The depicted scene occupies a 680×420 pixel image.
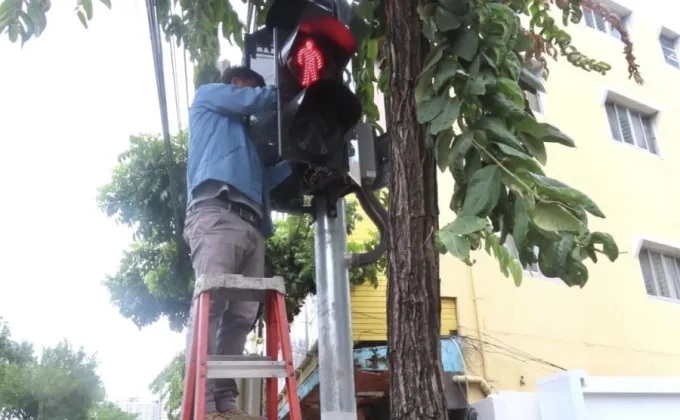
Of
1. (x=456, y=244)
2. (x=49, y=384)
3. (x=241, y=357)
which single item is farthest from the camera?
(x=49, y=384)

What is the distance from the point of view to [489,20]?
1.95 m

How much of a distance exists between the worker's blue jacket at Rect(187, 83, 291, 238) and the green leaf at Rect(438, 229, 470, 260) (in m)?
1.83

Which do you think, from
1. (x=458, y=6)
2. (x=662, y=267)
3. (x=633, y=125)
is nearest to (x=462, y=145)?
(x=458, y=6)

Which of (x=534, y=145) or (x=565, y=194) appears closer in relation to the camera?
(x=565, y=194)

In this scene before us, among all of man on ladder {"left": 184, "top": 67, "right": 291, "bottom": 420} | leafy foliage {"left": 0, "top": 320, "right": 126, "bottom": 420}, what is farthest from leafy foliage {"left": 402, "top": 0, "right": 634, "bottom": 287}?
leafy foliage {"left": 0, "top": 320, "right": 126, "bottom": 420}

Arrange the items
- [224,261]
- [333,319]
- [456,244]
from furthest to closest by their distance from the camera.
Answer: [224,261]
[333,319]
[456,244]

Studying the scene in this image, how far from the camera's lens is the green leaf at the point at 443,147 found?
190 cm

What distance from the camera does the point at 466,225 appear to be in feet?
5.14

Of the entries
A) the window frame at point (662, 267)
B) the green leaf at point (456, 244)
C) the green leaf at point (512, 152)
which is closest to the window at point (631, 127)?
the window frame at point (662, 267)

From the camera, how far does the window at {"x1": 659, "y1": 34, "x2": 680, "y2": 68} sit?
39.4 ft

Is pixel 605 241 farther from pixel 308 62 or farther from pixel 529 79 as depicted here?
pixel 308 62

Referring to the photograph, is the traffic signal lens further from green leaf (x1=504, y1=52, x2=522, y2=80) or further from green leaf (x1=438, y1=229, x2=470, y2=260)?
green leaf (x1=438, y1=229, x2=470, y2=260)

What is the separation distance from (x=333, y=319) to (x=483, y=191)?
4.68 feet

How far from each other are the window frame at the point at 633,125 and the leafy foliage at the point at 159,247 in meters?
5.28
